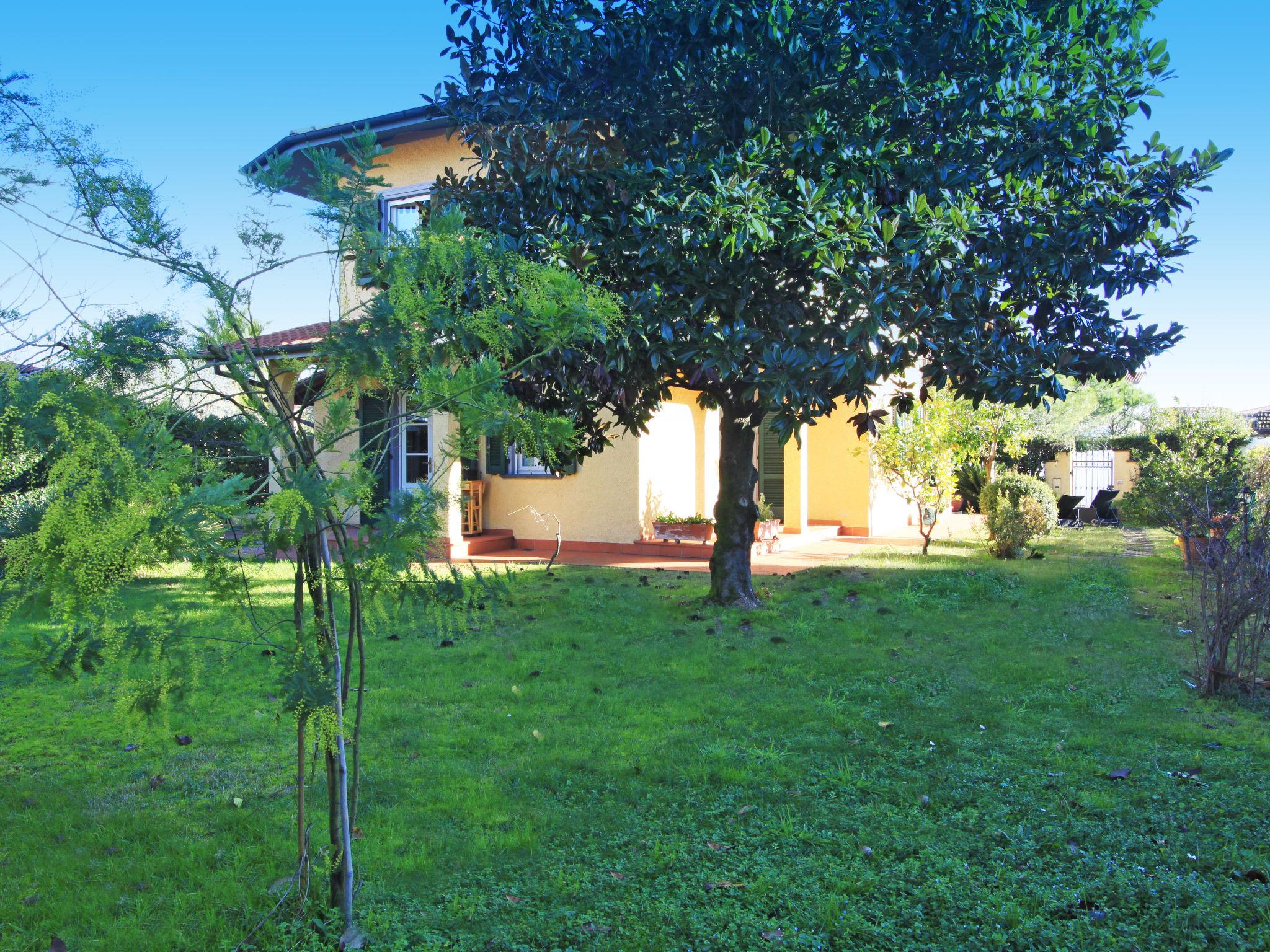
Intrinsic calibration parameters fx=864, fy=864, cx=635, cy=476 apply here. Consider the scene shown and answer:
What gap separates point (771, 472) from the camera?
58.7 feet

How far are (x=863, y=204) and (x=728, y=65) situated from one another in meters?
1.70

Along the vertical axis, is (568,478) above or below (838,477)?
below

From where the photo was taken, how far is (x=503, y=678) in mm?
6777

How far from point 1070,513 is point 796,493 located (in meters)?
9.16

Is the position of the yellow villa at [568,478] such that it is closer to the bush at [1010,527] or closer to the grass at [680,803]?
the bush at [1010,527]

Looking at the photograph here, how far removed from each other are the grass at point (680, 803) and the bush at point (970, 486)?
1528 centimetres

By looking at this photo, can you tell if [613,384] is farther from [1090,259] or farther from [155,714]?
[155,714]

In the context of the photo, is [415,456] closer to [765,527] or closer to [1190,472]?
[765,527]

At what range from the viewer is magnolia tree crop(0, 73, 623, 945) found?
2.38 metres

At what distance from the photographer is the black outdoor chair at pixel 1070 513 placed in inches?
810

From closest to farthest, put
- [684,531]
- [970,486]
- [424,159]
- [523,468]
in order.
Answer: [684,531] < [424,159] < [523,468] < [970,486]

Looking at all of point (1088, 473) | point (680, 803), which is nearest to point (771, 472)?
point (680, 803)

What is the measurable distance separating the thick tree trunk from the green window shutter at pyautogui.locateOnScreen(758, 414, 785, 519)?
8055mm

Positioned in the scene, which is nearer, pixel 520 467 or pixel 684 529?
pixel 684 529
